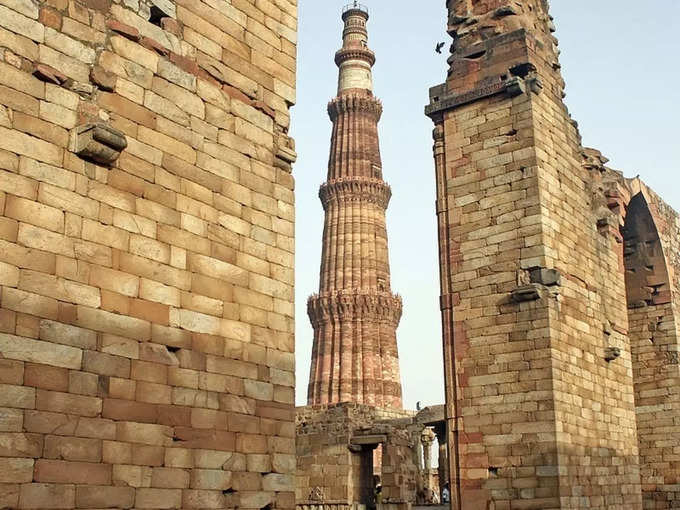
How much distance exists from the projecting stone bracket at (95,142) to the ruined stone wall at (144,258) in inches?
0.4

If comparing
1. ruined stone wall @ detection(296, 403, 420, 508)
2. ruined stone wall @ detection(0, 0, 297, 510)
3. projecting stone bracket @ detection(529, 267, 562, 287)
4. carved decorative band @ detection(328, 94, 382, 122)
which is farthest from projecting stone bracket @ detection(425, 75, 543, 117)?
carved decorative band @ detection(328, 94, 382, 122)

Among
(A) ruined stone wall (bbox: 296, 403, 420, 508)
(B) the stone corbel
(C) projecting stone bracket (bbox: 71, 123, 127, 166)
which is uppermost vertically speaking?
(B) the stone corbel

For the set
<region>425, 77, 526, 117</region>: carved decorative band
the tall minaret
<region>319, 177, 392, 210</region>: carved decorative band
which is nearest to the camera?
<region>425, 77, 526, 117</region>: carved decorative band

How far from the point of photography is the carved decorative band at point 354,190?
3891cm

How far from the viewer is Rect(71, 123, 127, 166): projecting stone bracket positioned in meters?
5.56

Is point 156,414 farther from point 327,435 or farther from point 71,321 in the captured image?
point 327,435

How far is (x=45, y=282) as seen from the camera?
17.0 feet

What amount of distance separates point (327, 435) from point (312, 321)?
18340mm

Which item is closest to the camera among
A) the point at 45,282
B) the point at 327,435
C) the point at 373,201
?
the point at 45,282

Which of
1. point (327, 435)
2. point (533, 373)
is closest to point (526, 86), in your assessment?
point (533, 373)

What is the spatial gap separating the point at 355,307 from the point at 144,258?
3133 cm

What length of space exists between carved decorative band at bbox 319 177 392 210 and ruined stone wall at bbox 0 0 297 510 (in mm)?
31362

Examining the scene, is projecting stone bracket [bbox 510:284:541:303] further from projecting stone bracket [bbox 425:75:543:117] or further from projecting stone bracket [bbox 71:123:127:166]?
projecting stone bracket [bbox 71:123:127:166]

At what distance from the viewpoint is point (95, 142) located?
559 cm
